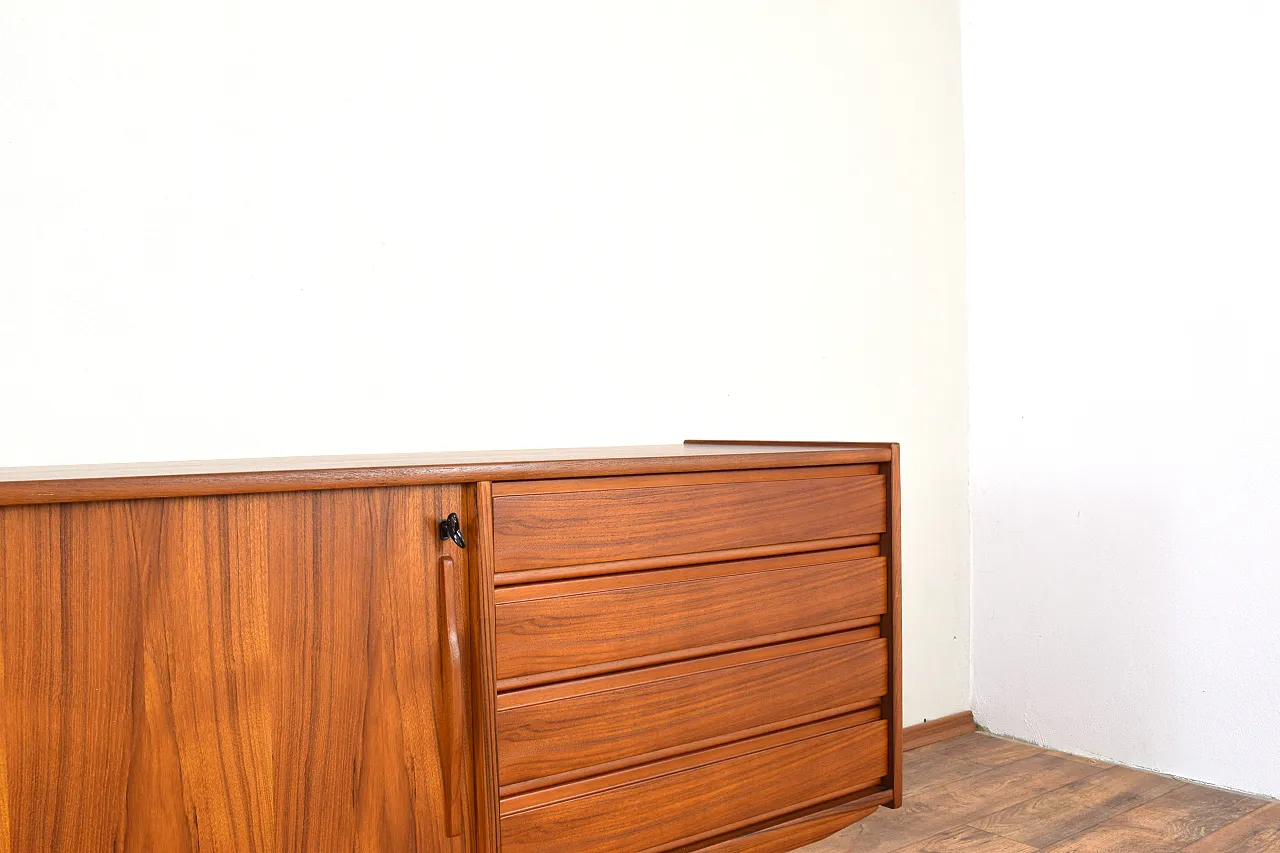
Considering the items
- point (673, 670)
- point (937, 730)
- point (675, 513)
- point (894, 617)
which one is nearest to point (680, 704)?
point (673, 670)

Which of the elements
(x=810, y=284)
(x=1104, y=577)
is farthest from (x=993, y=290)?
(x=1104, y=577)

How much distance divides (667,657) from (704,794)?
236 mm

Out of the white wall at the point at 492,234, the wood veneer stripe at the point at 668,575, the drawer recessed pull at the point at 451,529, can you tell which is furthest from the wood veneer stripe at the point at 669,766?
the white wall at the point at 492,234

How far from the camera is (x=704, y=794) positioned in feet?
5.27

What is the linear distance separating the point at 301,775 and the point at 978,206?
88.5 inches

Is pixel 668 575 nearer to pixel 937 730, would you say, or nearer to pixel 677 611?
pixel 677 611

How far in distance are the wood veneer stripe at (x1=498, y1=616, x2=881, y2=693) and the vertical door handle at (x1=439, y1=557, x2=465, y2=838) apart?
0.07 m

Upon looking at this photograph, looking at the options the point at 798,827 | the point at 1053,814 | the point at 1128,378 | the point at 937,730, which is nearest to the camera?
the point at 798,827

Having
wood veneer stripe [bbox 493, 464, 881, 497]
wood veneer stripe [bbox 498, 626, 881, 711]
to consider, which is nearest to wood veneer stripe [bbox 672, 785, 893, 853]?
wood veneer stripe [bbox 498, 626, 881, 711]

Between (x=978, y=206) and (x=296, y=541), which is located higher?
(x=978, y=206)

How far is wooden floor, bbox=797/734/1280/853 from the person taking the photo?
6.24 feet

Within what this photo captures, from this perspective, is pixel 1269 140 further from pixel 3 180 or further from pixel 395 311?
pixel 3 180

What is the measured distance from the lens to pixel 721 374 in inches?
90.6

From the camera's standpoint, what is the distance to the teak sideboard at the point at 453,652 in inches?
45.8
